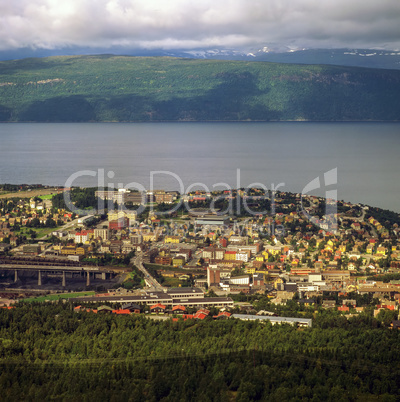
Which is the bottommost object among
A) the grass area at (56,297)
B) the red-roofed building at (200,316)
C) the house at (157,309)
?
the grass area at (56,297)

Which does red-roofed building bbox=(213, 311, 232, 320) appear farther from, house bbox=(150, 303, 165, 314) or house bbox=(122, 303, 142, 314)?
house bbox=(122, 303, 142, 314)

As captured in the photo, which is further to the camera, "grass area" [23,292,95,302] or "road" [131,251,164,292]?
"road" [131,251,164,292]

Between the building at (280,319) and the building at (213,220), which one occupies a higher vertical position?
the building at (213,220)

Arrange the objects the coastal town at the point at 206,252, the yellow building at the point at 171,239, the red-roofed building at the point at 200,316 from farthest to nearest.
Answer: the yellow building at the point at 171,239, the coastal town at the point at 206,252, the red-roofed building at the point at 200,316

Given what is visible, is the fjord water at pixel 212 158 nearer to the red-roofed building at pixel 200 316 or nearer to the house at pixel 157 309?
the house at pixel 157 309

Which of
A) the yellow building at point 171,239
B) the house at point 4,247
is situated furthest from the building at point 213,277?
the house at point 4,247

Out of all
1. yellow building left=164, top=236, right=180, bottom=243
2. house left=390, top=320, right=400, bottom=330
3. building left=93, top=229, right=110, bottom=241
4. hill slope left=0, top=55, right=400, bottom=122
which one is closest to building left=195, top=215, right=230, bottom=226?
yellow building left=164, top=236, right=180, bottom=243

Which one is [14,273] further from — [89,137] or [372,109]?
[372,109]

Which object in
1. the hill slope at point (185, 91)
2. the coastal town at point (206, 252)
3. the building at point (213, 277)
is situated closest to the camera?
the coastal town at point (206, 252)
